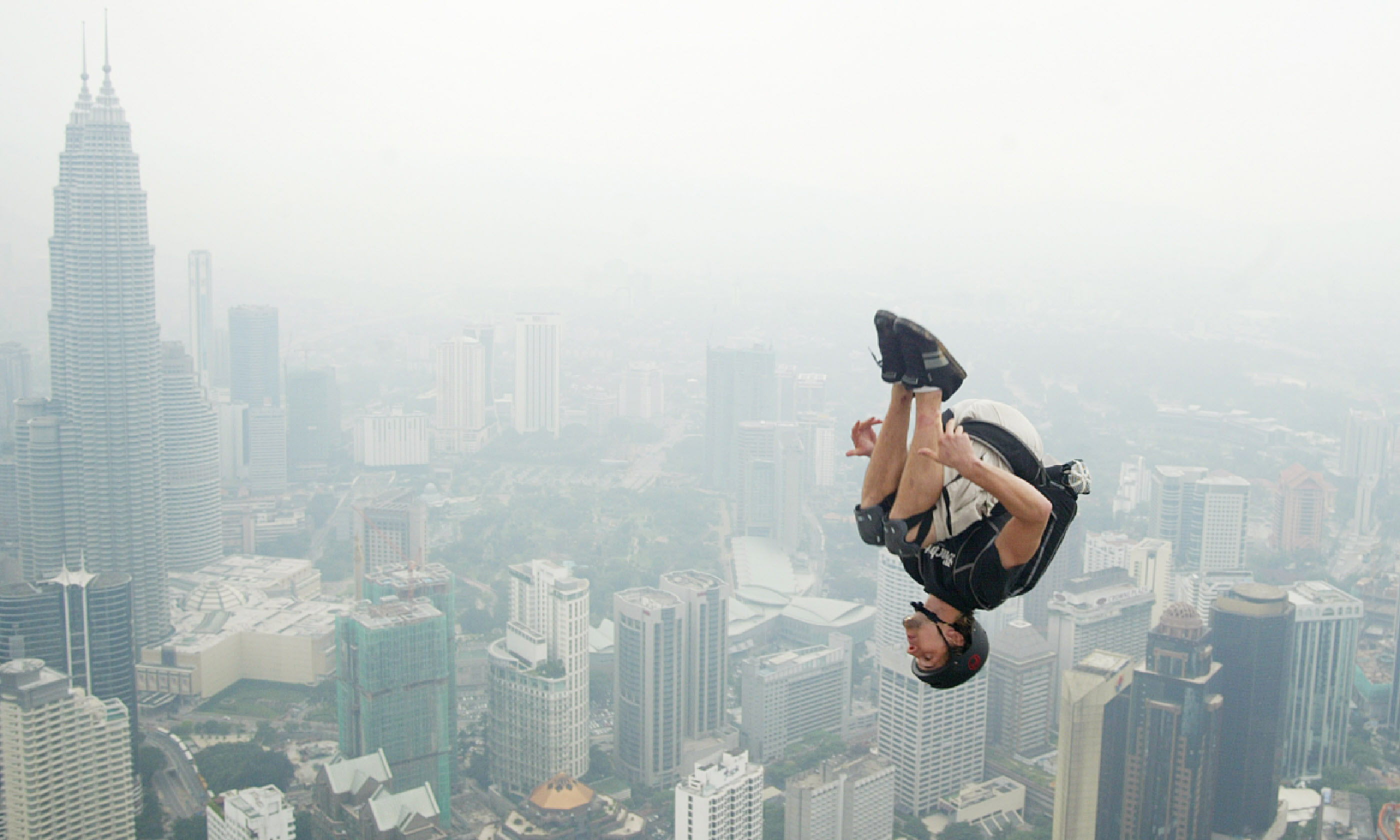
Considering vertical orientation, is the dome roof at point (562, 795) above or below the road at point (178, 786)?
above

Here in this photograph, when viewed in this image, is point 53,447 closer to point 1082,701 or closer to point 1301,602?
point 1082,701

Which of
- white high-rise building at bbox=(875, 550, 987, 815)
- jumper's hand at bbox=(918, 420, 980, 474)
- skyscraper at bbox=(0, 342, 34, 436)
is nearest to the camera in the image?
jumper's hand at bbox=(918, 420, 980, 474)

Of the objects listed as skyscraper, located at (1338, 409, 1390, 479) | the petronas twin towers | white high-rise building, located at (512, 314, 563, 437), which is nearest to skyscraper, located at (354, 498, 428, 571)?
the petronas twin towers

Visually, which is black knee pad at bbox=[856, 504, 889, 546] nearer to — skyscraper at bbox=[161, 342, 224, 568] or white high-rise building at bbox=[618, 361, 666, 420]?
skyscraper at bbox=[161, 342, 224, 568]

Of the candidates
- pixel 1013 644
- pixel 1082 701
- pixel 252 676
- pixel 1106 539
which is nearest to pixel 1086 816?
pixel 1082 701

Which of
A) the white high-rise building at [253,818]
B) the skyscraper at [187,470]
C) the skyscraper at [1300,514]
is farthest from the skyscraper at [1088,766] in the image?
the skyscraper at [187,470]

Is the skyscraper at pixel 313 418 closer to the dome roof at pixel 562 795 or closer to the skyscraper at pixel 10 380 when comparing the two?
the skyscraper at pixel 10 380

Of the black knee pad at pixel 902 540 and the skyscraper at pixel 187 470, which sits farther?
the skyscraper at pixel 187 470
